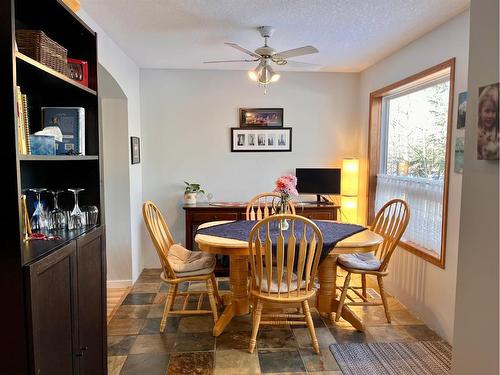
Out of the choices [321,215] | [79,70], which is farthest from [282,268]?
[321,215]

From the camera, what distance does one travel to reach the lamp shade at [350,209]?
4.23 m

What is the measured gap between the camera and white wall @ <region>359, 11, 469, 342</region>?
2611mm

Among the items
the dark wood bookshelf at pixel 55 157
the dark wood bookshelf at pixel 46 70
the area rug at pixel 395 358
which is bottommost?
the area rug at pixel 395 358

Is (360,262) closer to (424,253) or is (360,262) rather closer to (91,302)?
(424,253)

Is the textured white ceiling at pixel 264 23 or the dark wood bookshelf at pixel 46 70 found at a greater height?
the textured white ceiling at pixel 264 23

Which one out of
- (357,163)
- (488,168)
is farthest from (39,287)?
(357,163)

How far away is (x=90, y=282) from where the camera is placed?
1728 mm

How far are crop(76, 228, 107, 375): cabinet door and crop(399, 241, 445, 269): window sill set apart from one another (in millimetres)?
2453

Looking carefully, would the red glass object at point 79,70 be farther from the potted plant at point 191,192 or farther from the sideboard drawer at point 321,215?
the sideboard drawer at point 321,215

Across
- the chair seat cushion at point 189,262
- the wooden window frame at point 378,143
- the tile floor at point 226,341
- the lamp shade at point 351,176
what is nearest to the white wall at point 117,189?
the tile floor at point 226,341

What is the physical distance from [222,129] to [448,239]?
8.97 ft

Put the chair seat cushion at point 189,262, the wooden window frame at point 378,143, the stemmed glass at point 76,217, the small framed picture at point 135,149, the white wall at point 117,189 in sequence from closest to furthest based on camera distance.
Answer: the stemmed glass at point 76,217
the wooden window frame at point 378,143
the chair seat cushion at point 189,262
the white wall at point 117,189
the small framed picture at point 135,149

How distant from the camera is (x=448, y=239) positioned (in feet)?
8.92

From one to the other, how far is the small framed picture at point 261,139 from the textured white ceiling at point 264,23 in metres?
0.97
